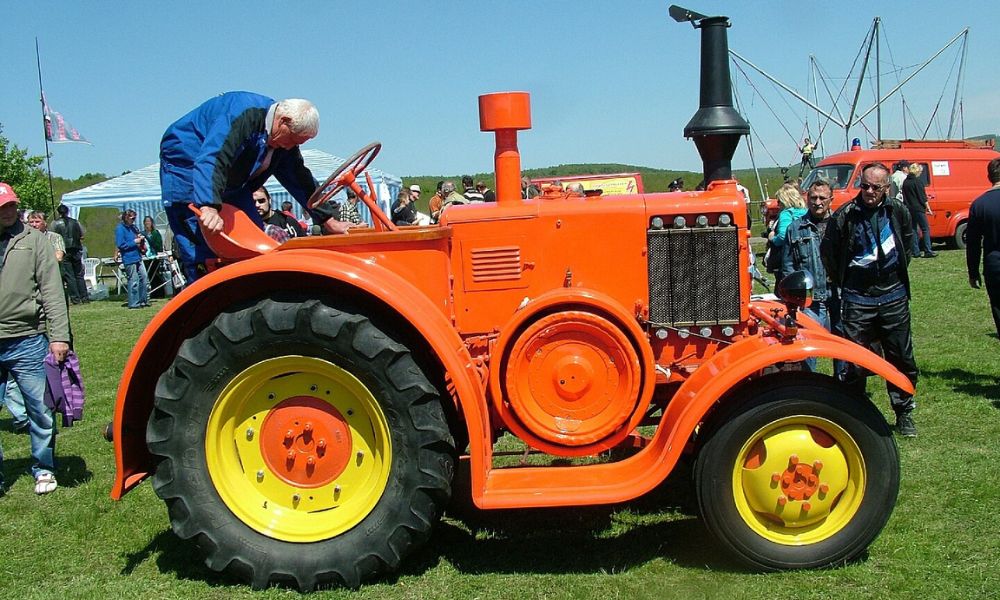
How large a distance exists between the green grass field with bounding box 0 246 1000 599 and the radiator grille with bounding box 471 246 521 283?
4.51 feet

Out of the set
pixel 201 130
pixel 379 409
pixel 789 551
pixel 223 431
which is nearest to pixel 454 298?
pixel 379 409

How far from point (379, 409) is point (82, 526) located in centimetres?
232

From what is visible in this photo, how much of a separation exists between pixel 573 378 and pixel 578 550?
949 millimetres

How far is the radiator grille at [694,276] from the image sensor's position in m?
4.05

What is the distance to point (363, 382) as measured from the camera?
373 cm

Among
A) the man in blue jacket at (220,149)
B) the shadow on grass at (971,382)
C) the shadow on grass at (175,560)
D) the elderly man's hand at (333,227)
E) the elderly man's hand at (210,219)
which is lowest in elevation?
→ the shadow on grass at (175,560)

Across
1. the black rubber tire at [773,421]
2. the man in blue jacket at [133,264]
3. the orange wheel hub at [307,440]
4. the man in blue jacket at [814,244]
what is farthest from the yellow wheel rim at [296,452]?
the man in blue jacket at [133,264]

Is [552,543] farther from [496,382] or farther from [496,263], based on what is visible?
[496,263]

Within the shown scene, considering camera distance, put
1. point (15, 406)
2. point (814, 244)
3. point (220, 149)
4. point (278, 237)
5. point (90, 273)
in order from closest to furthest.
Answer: point (220, 149), point (278, 237), point (15, 406), point (814, 244), point (90, 273)

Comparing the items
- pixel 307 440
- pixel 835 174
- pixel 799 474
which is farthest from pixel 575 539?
pixel 835 174

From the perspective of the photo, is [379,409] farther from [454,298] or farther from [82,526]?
[82,526]

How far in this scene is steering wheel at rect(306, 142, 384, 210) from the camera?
13.7 ft

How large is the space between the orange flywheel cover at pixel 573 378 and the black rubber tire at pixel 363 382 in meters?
0.43

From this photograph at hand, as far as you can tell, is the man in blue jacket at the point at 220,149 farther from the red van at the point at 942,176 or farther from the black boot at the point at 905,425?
the red van at the point at 942,176
